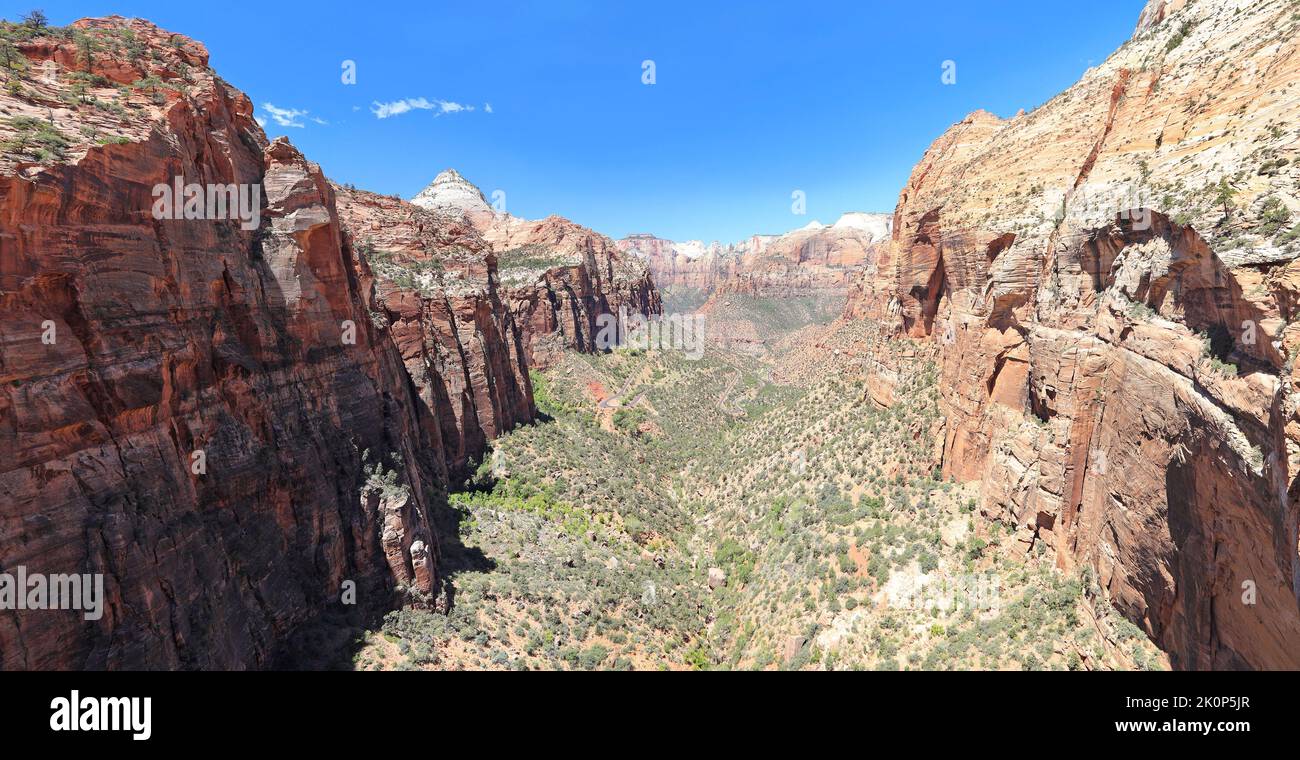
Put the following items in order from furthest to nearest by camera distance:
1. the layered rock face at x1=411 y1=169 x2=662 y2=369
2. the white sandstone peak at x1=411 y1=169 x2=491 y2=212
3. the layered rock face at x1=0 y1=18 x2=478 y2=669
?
1. the white sandstone peak at x1=411 y1=169 x2=491 y2=212
2. the layered rock face at x1=411 y1=169 x2=662 y2=369
3. the layered rock face at x1=0 y1=18 x2=478 y2=669

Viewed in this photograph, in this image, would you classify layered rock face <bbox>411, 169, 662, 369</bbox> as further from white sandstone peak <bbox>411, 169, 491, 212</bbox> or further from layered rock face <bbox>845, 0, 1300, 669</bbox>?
layered rock face <bbox>845, 0, 1300, 669</bbox>

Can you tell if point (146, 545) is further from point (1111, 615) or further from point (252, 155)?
point (1111, 615)

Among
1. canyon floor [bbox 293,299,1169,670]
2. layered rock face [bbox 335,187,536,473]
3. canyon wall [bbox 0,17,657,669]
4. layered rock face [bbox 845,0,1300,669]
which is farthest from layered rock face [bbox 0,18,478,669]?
layered rock face [bbox 845,0,1300,669]

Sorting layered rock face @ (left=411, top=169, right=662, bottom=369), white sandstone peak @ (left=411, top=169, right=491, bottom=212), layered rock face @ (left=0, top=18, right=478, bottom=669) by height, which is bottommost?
layered rock face @ (left=0, top=18, right=478, bottom=669)

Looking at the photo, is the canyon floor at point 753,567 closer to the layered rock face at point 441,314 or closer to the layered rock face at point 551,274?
the layered rock face at point 441,314

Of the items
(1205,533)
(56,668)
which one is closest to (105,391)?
(56,668)

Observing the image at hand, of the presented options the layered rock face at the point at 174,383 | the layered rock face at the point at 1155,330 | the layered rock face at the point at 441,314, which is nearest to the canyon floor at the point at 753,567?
the layered rock face at the point at 1155,330

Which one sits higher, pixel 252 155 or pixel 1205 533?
pixel 252 155
